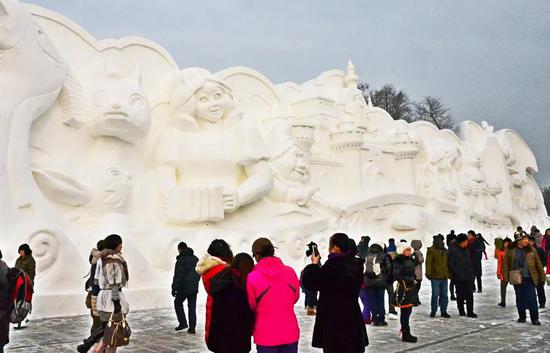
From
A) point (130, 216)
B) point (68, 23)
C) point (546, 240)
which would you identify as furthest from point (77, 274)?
point (546, 240)

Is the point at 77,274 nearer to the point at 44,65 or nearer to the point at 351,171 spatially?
the point at 44,65

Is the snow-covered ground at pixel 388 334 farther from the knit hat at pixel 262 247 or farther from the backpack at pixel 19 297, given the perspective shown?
the knit hat at pixel 262 247

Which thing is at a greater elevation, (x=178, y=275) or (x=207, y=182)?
(x=207, y=182)

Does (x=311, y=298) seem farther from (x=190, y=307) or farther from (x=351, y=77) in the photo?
(x=351, y=77)

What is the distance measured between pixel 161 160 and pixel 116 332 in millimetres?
7014

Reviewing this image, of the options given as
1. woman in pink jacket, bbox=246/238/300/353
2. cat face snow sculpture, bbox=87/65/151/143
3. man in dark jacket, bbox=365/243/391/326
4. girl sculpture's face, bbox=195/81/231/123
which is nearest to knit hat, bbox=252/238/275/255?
woman in pink jacket, bbox=246/238/300/353

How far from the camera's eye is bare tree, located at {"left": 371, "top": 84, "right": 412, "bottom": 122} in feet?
112

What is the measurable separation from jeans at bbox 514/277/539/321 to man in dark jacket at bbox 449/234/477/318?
2.17ft

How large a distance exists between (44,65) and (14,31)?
2.22ft

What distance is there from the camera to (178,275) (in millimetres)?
6527

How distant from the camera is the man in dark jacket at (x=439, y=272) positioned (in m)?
7.71

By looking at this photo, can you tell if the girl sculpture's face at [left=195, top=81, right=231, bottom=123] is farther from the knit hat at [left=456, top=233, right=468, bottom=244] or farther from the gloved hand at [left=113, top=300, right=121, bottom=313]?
the gloved hand at [left=113, top=300, right=121, bottom=313]

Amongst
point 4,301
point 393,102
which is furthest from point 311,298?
point 393,102

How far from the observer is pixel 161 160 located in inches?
434
